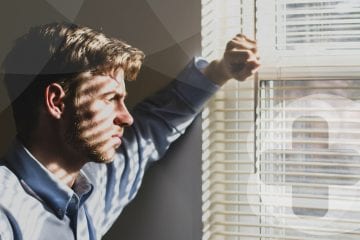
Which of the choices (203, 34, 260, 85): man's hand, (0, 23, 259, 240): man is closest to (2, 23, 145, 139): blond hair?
(0, 23, 259, 240): man

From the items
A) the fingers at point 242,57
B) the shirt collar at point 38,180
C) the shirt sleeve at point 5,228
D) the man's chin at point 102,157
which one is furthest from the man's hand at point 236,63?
the shirt sleeve at point 5,228

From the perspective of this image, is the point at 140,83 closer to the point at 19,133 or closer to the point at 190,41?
the point at 190,41

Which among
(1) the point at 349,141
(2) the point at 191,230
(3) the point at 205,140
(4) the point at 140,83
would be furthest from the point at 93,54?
(1) the point at 349,141

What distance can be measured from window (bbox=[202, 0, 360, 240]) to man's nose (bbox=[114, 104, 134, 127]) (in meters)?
0.20

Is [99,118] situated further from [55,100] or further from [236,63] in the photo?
[236,63]

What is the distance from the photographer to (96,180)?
118cm

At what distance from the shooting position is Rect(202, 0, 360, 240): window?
1.16 meters

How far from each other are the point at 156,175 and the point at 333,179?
0.46 metres

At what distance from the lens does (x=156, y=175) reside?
130cm

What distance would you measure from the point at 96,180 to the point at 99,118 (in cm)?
16

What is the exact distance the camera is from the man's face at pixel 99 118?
1.11 metres

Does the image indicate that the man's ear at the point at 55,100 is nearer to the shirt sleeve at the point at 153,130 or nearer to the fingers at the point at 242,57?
the shirt sleeve at the point at 153,130

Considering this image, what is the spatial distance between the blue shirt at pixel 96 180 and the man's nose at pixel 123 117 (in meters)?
0.02

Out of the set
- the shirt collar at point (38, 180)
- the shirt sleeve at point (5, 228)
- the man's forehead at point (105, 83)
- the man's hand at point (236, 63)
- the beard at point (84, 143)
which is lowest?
the shirt sleeve at point (5, 228)
